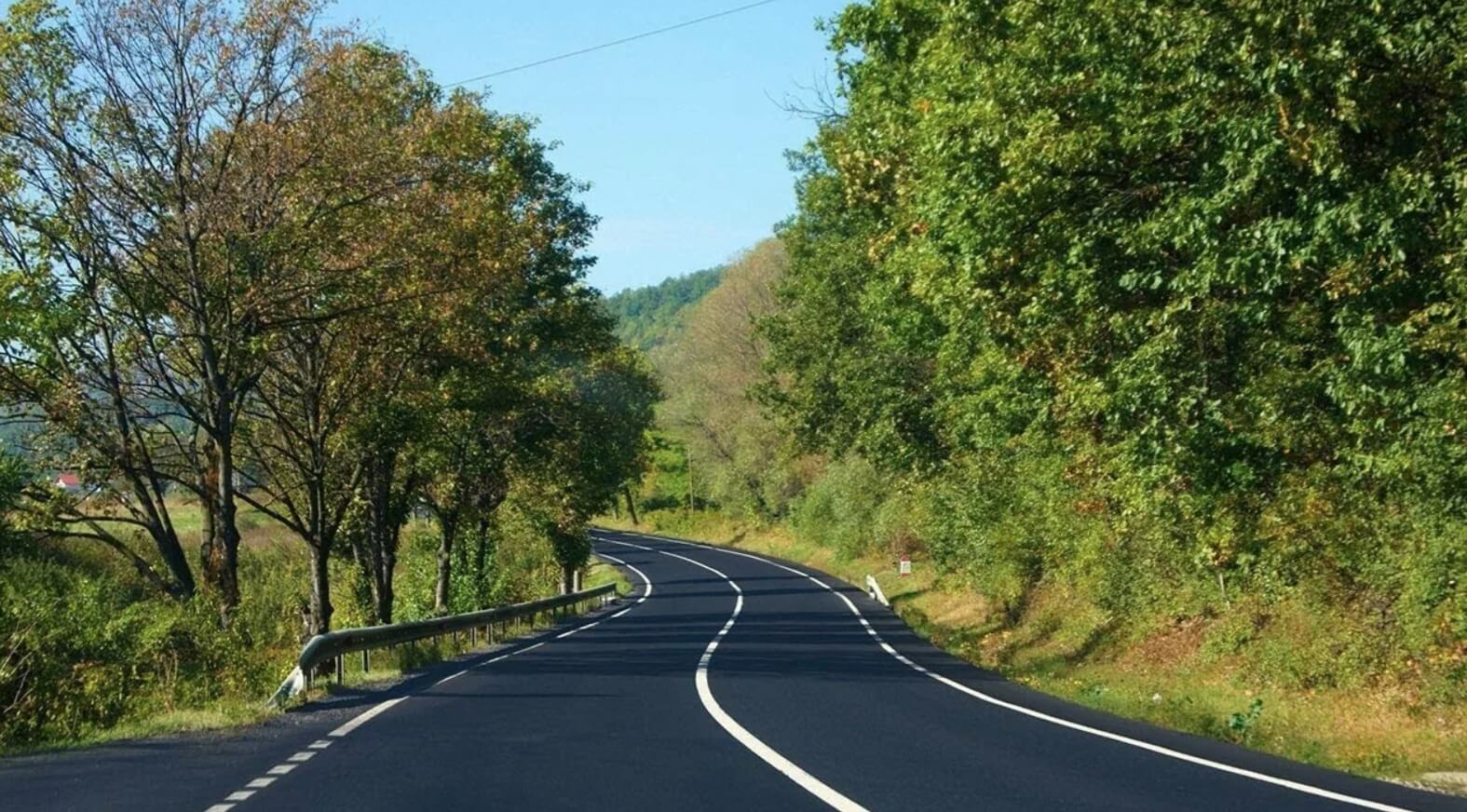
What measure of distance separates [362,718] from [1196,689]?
11.8 meters

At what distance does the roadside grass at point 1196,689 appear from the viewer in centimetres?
1395

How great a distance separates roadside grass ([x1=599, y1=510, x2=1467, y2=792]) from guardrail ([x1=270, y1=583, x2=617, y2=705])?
32.5ft

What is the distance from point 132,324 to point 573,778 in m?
17.5

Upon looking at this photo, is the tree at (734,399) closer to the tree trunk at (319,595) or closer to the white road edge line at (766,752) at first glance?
the tree trunk at (319,595)

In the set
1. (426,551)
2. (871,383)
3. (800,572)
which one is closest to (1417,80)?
(871,383)

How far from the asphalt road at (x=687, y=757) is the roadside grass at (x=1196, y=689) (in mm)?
1102

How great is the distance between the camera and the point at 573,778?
10727mm

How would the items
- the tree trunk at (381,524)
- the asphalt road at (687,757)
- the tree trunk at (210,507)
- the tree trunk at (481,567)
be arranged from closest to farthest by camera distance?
1. the asphalt road at (687,757)
2. the tree trunk at (210,507)
3. the tree trunk at (381,524)
4. the tree trunk at (481,567)

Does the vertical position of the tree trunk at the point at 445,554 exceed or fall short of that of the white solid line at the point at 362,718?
it exceeds it

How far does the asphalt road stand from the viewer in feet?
32.5

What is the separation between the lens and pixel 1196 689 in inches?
825

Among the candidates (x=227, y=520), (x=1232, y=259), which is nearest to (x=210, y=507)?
(x=227, y=520)

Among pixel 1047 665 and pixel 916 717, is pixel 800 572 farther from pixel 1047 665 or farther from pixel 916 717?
pixel 916 717

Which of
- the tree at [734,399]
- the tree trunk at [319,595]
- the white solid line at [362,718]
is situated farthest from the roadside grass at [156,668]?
the tree at [734,399]
